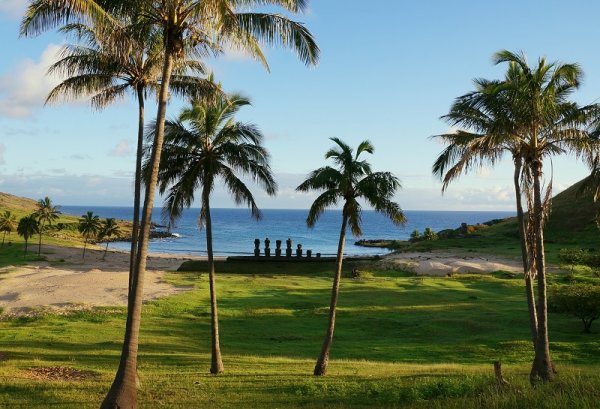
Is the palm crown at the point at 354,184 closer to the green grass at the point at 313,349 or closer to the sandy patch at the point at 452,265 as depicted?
the green grass at the point at 313,349

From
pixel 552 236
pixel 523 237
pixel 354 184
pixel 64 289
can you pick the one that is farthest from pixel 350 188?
pixel 552 236

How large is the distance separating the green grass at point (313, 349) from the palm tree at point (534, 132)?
3.77m

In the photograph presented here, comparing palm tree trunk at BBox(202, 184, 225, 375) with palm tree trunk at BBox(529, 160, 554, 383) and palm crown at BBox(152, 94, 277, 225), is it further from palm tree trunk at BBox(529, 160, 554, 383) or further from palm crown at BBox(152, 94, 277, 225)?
palm tree trunk at BBox(529, 160, 554, 383)

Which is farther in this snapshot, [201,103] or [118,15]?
[201,103]

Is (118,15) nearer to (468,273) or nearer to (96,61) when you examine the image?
(96,61)

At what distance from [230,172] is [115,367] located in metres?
8.99

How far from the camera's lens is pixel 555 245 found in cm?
→ 9119

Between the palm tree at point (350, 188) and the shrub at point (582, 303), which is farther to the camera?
the shrub at point (582, 303)

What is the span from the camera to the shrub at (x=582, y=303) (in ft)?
115

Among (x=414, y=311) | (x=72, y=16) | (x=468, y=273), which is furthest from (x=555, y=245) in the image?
(x=72, y=16)

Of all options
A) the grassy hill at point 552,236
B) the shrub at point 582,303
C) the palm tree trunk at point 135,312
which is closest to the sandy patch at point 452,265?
the grassy hill at point 552,236

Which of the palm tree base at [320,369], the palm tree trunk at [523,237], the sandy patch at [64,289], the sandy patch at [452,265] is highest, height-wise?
the palm tree trunk at [523,237]

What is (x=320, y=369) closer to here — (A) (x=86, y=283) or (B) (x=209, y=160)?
(B) (x=209, y=160)

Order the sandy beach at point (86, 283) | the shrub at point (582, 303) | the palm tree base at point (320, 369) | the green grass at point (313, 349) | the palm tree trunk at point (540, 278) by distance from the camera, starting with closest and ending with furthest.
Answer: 1. the green grass at point (313, 349)
2. the palm tree trunk at point (540, 278)
3. the palm tree base at point (320, 369)
4. the shrub at point (582, 303)
5. the sandy beach at point (86, 283)
